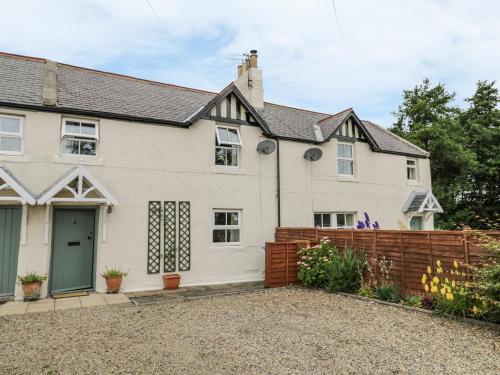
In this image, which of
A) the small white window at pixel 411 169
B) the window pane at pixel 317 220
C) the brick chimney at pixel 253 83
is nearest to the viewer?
the window pane at pixel 317 220

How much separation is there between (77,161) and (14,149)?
1.48 metres

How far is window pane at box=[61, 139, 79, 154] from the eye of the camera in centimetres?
934

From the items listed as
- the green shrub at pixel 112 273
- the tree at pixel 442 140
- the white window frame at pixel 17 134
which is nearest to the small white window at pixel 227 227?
the green shrub at pixel 112 273

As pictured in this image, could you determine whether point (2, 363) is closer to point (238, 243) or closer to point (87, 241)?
point (87, 241)

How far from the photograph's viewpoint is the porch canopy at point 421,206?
15602 millimetres

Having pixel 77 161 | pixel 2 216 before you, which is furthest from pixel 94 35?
pixel 2 216

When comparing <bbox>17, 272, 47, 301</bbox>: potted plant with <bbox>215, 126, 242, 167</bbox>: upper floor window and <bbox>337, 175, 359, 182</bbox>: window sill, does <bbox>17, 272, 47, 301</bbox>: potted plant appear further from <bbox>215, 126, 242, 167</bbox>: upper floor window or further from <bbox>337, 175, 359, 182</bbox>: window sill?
<bbox>337, 175, 359, 182</bbox>: window sill

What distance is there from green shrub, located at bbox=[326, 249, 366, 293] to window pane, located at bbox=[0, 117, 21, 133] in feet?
29.5

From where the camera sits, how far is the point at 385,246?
28.6 feet

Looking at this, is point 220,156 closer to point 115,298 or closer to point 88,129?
point 88,129

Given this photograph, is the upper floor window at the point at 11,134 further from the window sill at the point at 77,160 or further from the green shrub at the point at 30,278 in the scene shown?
the green shrub at the point at 30,278

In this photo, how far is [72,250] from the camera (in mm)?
9406

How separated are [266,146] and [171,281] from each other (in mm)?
5365

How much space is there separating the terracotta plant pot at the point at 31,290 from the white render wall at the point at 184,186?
0.32m
